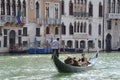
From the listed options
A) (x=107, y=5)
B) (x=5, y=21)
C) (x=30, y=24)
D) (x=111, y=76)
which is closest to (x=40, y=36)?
(x=30, y=24)

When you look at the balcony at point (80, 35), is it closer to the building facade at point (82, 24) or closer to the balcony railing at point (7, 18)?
the building facade at point (82, 24)

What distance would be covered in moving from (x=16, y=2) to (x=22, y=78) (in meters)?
23.8

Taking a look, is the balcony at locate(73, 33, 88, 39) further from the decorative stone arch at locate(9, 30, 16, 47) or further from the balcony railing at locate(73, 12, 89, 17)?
the decorative stone arch at locate(9, 30, 16, 47)

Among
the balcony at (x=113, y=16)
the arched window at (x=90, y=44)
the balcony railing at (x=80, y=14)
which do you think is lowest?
the arched window at (x=90, y=44)

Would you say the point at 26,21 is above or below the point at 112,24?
above

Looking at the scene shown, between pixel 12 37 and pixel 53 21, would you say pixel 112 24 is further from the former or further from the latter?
pixel 12 37

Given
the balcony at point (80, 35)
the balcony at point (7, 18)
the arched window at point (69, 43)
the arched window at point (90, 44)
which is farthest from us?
the arched window at point (90, 44)

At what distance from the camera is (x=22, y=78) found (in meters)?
19.7

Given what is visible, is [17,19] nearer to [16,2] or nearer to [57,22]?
[16,2]

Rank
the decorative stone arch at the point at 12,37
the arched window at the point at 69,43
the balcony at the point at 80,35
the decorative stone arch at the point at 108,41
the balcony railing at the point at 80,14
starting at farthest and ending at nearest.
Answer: the decorative stone arch at the point at 108,41 → the balcony railing at the point at 80,14 → the balcony at the point at 80,35 → the arched window at the point at 69,43 → the decorative stone arch at the point at 12,37

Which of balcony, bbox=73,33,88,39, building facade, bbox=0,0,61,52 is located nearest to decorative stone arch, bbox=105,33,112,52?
balcony, bbox=73,33,88,39

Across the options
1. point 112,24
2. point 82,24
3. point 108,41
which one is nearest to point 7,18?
point 82,24

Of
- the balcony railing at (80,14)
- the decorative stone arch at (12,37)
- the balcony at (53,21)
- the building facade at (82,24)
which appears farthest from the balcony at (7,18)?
the balcony railing at (80,14)

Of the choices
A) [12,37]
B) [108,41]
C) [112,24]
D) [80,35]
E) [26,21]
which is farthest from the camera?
[112,24]
